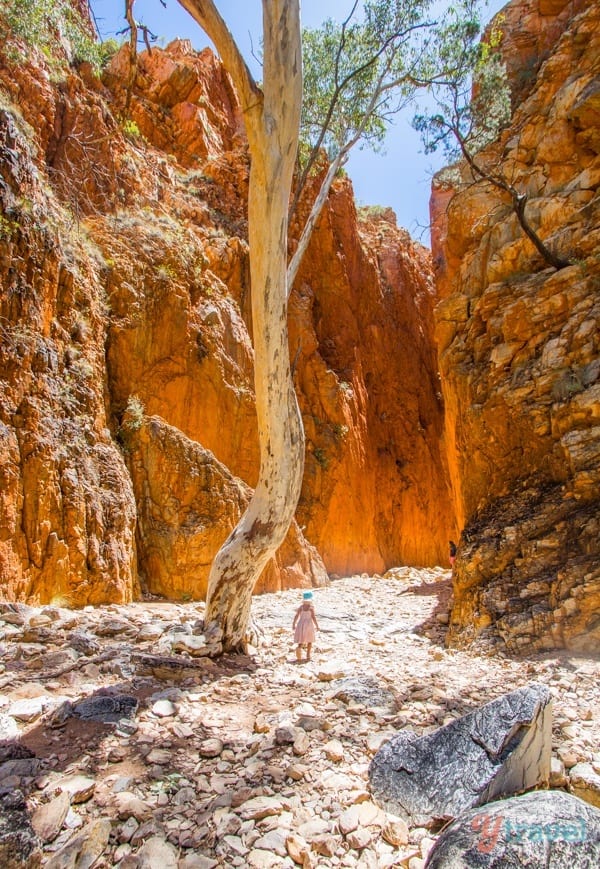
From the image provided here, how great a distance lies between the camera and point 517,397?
719cm

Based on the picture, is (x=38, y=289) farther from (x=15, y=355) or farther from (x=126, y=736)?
(x=126, y=736)

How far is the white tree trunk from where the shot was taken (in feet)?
14.0

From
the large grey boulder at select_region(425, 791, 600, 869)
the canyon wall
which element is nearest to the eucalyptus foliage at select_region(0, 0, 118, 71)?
the canyon wall

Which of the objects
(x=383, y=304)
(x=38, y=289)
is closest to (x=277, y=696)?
(x=38, y=289)

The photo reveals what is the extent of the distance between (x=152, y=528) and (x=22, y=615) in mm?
4473

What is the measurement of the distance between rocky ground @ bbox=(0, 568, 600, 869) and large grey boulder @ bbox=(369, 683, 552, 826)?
0.41 feet

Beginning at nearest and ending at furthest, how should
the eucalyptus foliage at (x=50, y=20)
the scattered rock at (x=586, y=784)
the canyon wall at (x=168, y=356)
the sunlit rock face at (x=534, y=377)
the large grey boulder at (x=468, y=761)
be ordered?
the large grey boulder at (x=468, y=761), the scattered rock at (x=586, y=784), the sunlit rock face at (x=534, y=377), the eucalyptus foliage at (x=50, y=20), the canyon wall at (x=168, y=356)

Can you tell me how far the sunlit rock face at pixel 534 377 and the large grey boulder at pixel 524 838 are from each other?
333 cm

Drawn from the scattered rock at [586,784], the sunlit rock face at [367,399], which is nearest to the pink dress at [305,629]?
the scattered rock at [586,784]

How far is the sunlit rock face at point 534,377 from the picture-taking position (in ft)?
17.9

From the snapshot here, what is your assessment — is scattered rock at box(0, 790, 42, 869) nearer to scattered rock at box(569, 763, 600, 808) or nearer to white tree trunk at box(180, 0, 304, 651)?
scattered rock at box(569, 763, 600, 808)

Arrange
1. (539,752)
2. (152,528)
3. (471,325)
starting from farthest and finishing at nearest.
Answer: (152,528) < (471,325) < (539,752)

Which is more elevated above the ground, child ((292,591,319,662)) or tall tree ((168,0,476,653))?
tall tree ((168,0,476,653))

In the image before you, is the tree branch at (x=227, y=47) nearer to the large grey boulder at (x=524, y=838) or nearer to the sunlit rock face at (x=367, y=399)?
the large grey boulder at (x=524, y=838)
